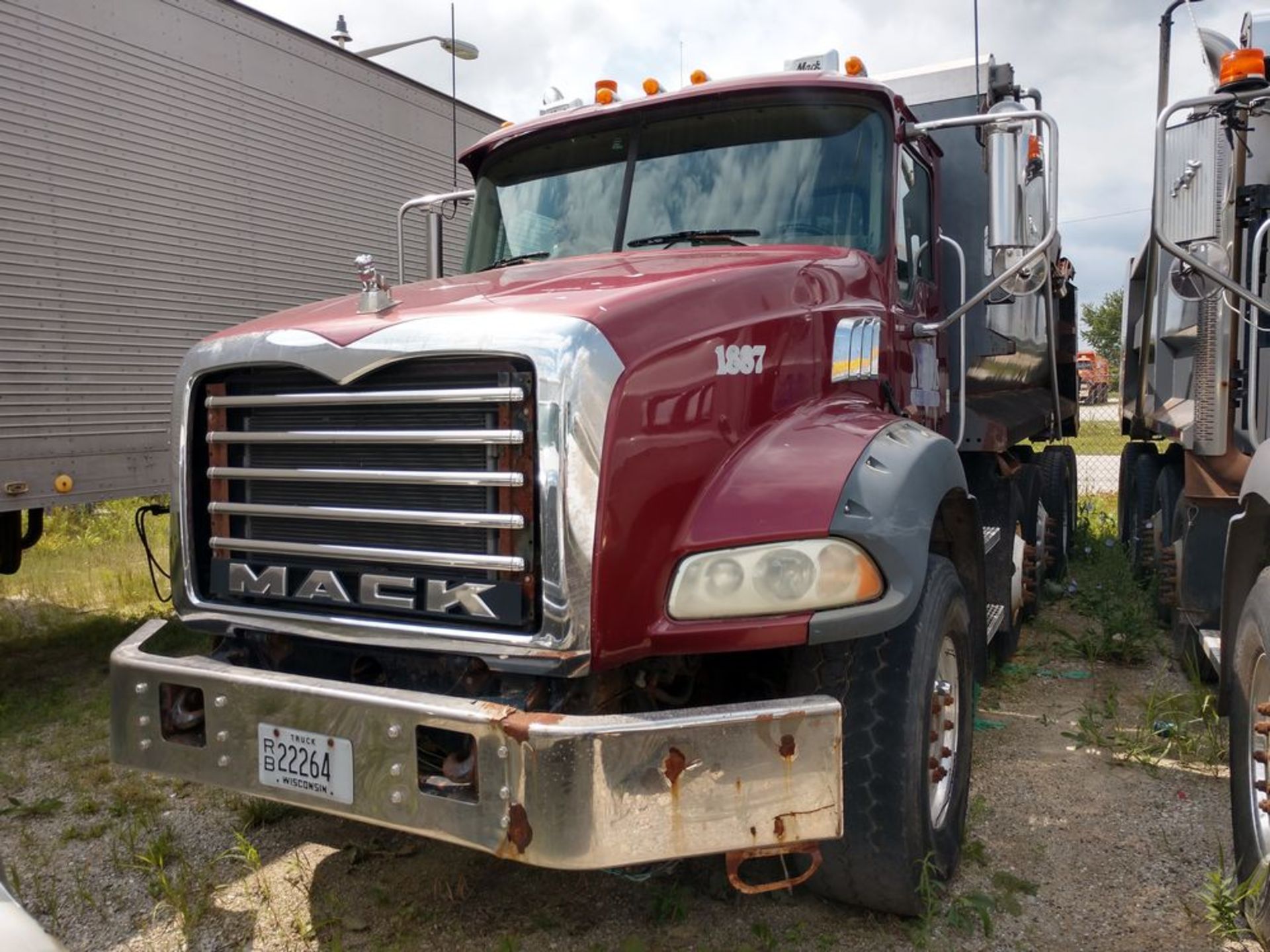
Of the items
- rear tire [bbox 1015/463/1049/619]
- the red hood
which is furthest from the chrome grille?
rear tire [bbox 1015/463/1049/619]

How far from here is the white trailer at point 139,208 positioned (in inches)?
220

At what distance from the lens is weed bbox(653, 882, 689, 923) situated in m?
3.19

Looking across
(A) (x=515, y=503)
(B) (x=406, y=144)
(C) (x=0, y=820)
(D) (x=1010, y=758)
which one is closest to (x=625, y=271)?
(A) (x=515, y=503)

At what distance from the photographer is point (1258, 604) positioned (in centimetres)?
310

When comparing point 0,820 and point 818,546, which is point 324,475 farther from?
point 0,820

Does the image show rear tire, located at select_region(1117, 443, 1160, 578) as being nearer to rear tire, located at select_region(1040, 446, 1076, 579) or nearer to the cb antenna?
rear tire, located at select_region(1040, 446, 1076, 579)

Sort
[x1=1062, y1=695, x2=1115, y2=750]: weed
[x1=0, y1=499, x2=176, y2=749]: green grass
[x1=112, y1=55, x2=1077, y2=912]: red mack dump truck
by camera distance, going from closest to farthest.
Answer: [x1=112, y1=55, x2=1077, y2=912]: red mack dump truck
[x1=1062, y1=695, x2=1115, y2=750]: weed
[x1=0, y1=499, x2=176, y2=749]: green grass

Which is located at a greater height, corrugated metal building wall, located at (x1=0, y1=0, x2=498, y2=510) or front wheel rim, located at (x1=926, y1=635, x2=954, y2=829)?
corrugated metal building wall, located at (x1=0, y1=0, x2=498, y2=510)

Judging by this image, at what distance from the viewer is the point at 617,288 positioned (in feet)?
9.29

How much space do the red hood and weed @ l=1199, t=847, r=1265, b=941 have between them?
2.15 meters

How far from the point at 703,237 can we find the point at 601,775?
2160 mm

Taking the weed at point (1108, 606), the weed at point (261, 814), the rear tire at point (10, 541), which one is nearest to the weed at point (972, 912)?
the weed at point (261, 814)

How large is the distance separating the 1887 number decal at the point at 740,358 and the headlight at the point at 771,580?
1.88 feet

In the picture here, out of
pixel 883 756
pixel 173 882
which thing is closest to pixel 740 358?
pixel 883 756
